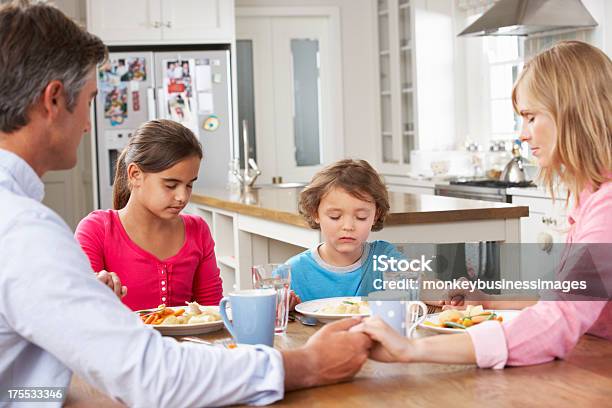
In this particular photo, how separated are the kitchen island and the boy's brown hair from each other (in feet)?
2.39

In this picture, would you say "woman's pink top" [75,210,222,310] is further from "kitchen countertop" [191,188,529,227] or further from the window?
the window

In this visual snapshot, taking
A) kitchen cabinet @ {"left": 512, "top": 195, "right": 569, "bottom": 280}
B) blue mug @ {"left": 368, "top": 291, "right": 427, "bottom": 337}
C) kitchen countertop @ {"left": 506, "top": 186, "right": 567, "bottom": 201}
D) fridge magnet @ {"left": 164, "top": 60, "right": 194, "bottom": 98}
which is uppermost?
fridge magnet @ {"left": 164, "top": 60, "right": 194, "bottom": 98}

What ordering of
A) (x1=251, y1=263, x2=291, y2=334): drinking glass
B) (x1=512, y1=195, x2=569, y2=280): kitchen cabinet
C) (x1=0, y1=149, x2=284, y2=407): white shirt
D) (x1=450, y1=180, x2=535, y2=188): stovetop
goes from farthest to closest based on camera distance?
(x1=450, y1=180, x2=535, y2=188): stovetop < (x1=512, y1=195, x2=569, y2=280): kitchen cabinet < (x1=251, y1=263, x2=291, y2=334): drinking glass < (x1=0, y1=149, x2=284, y2=407): white shirt

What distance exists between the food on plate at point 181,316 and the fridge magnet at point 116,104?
186 inches

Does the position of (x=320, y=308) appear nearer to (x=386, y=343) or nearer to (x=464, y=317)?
(x=464, y=317)

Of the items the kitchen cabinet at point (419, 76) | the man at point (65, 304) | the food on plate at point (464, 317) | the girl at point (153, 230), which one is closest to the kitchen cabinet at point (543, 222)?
the kitchen cabinet at point (419, 76)

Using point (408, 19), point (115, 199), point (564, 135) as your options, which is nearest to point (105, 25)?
point (408, 19)

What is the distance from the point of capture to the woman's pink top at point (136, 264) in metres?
2.29


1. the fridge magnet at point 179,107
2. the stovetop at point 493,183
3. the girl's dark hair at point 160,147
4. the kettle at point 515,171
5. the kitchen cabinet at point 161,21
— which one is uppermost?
the kitchen cabinet at point 161,21

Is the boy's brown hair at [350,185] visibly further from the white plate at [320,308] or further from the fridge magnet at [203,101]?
the fridge magnet at [203,101]

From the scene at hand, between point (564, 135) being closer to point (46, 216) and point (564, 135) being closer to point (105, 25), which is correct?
point (46, 216)

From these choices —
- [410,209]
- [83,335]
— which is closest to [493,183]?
[410,209]

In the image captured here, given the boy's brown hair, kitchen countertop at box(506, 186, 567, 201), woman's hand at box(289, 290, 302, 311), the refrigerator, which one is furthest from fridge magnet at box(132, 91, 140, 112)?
Result: woman's hand at box(289, 290, 302, 311)

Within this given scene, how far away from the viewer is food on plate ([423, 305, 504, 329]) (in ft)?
4.91
